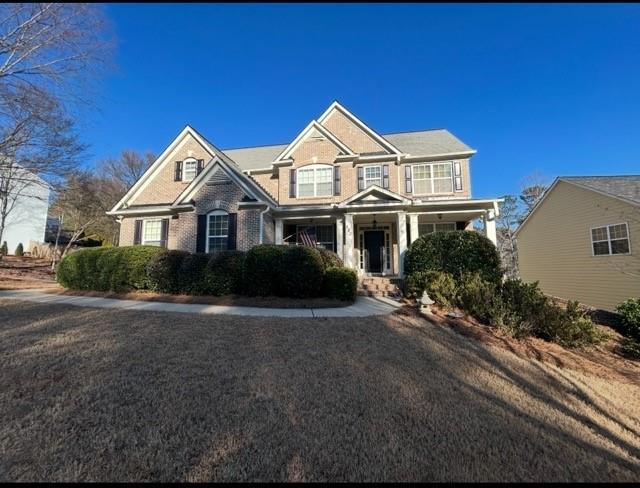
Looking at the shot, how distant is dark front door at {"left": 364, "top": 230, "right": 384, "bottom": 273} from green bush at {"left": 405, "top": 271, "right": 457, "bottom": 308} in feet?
17.7

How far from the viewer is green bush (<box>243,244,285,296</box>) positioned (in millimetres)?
9250

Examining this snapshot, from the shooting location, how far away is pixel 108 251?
10875 millimetres

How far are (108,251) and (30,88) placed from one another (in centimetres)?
543

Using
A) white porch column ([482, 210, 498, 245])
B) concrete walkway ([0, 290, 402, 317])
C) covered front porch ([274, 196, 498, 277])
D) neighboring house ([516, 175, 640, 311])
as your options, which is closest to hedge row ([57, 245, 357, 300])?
concrete walkway ([0, 290, 402, 317])

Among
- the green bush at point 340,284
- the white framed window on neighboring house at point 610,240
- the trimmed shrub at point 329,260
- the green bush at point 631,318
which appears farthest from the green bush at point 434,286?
the white framed window on neighboring house at point 610,240

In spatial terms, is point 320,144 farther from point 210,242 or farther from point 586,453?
point 586,453

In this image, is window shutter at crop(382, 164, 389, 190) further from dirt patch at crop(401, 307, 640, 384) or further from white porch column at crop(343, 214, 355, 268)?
dirt patch at crop(401, 307, 640, 384)

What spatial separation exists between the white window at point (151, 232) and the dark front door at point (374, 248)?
1041 centimetres

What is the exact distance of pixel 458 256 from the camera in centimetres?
1024

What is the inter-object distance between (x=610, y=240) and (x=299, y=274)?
13190 millimetres

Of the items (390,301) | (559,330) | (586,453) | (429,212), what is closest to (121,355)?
(586,453)

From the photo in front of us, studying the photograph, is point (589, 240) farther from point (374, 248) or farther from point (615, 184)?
point (374, 248)

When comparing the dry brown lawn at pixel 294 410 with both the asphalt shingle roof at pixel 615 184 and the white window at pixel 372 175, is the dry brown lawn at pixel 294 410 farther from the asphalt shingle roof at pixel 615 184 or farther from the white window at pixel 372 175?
the white window at pixel 372 175

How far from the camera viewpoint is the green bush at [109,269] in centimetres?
1032
